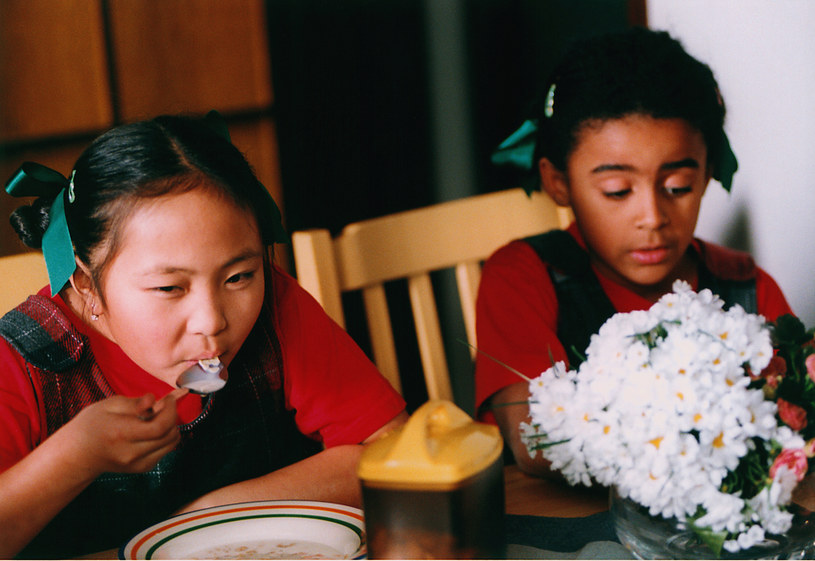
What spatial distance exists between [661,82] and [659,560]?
538 millimetres

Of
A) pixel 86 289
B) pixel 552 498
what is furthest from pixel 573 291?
pixel 86 289

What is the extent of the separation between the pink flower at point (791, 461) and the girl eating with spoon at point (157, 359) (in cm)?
37

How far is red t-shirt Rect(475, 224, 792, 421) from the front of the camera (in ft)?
2.80

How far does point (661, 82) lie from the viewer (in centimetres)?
83

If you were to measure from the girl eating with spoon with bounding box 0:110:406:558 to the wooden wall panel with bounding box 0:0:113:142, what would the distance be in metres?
0.66

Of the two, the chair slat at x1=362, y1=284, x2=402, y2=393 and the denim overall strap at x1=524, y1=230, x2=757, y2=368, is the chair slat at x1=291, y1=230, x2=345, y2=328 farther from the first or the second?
the denim overall strap at x1=524, y1=230, x2=757, y2=368

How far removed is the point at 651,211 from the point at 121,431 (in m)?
0.58

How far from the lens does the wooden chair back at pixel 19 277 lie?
0.73 metres

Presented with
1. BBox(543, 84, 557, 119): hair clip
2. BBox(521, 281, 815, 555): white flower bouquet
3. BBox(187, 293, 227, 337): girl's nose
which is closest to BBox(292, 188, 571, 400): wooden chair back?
BBox(543, 84, 557, 119): hair clip

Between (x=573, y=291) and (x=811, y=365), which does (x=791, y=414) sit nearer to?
(x=811, y=365)

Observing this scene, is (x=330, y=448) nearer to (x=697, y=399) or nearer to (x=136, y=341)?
(x=136, y=341)

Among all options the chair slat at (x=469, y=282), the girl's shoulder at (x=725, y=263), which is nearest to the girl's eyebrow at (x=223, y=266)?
the chair slat at (x=469, y=282)

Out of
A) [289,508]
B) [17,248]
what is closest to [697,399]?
[289,508]

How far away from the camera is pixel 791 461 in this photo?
0.46 metres
